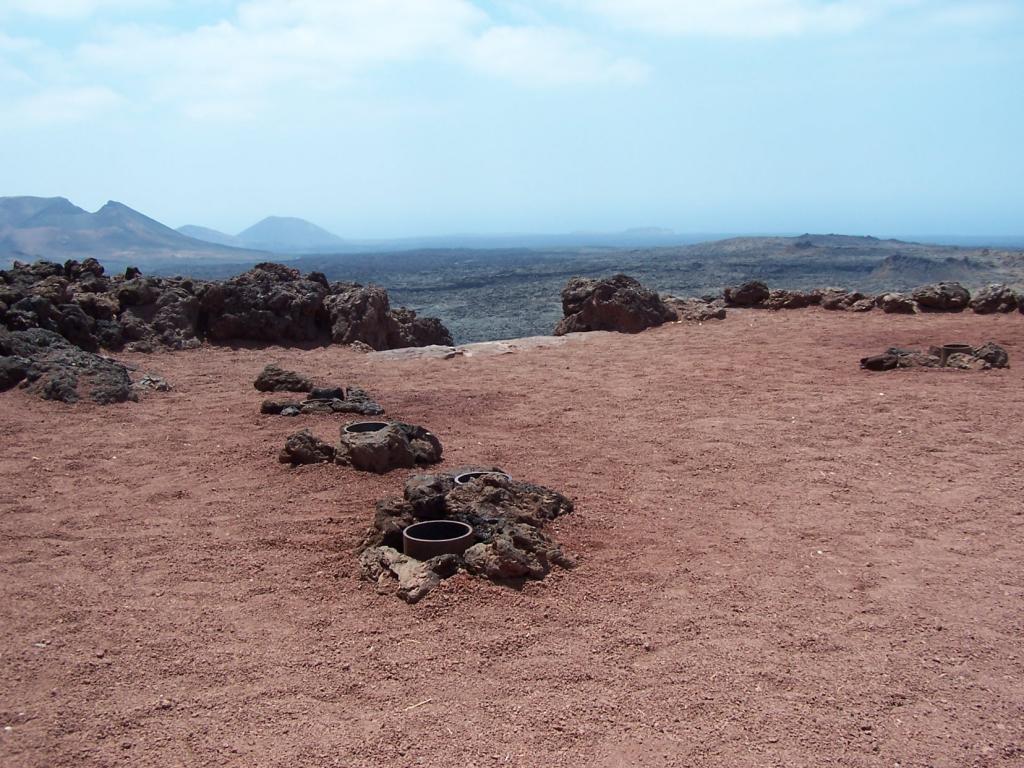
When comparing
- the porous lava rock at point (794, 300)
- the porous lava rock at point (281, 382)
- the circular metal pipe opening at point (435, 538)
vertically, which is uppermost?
the porous lava rock at point (794, 300)

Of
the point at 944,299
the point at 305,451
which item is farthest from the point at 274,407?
the point at 944,299

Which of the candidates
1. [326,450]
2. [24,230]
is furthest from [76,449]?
[24,230]

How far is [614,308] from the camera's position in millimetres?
14422

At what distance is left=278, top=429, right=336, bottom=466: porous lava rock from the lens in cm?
627

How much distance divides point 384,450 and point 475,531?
5.33ft

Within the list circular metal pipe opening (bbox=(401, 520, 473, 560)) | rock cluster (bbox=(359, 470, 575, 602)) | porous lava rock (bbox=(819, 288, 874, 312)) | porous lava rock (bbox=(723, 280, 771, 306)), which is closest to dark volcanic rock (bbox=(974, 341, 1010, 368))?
porous lava rock (bbox=(819, 288, 874, 312))

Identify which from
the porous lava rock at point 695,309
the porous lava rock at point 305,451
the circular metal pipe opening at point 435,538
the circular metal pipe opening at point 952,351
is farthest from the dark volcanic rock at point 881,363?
the circular metal pipe opening at point 435,538

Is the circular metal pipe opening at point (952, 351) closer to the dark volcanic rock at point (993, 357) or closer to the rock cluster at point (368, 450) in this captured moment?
the dark volcanic rock at point (993, 357)

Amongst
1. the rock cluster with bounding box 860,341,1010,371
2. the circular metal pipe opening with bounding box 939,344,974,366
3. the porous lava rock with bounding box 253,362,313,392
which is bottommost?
the porous lava rock with bounding box 253,362,313,392

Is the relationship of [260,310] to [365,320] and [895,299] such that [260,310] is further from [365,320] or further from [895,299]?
[895,299]

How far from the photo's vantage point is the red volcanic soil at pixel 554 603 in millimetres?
3154

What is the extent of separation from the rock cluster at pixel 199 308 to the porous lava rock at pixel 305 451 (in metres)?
6.47

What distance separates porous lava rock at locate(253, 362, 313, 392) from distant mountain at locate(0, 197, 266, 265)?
52490mm

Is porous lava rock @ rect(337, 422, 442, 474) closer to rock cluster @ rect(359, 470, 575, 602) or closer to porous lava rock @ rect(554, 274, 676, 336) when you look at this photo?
rock cluster @ rect(359, 470, 575, 602)
